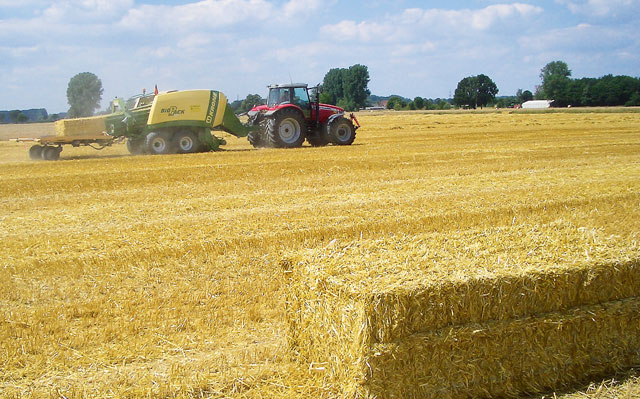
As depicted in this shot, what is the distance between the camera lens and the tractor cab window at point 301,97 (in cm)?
1742

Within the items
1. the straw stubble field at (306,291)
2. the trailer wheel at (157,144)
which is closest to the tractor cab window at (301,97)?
the trailer wheel at (157,144)

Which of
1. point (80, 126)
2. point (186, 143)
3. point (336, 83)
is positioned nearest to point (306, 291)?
point (186, 143)

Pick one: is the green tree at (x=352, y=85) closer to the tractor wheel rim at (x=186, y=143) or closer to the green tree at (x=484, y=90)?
the green tree at (x=484, y=90)

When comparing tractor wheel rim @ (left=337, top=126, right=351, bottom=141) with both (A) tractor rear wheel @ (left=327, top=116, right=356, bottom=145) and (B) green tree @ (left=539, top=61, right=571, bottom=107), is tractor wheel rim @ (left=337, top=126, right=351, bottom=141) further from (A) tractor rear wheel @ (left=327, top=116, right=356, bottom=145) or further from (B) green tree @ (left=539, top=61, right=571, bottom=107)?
(B) green tree @ (left=539, top=61, right=571, bottom=107)

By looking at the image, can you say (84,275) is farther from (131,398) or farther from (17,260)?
(131,398)

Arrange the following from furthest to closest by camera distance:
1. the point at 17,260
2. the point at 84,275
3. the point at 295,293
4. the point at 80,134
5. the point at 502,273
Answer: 1. the point at 80,134
2. the point at 17,260
3. the point at 84,275
4. the point at 295,293
5. the point at 502,273

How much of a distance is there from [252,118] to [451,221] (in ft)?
39.1

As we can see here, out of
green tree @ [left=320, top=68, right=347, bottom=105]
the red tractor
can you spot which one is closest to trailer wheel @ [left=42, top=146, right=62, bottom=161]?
the red tractor

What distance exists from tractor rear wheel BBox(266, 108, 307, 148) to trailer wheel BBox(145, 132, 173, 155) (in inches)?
115

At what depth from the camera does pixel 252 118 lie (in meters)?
18.1

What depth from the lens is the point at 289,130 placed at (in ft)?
57.3

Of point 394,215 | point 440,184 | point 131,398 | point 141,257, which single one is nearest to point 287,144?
point 440,184

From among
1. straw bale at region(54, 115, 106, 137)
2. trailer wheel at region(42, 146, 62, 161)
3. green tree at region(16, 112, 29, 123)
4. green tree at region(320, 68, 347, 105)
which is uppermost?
green tree at region(320, 68, 347, 105)

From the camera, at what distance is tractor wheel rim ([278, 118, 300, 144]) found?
56.7 ft
